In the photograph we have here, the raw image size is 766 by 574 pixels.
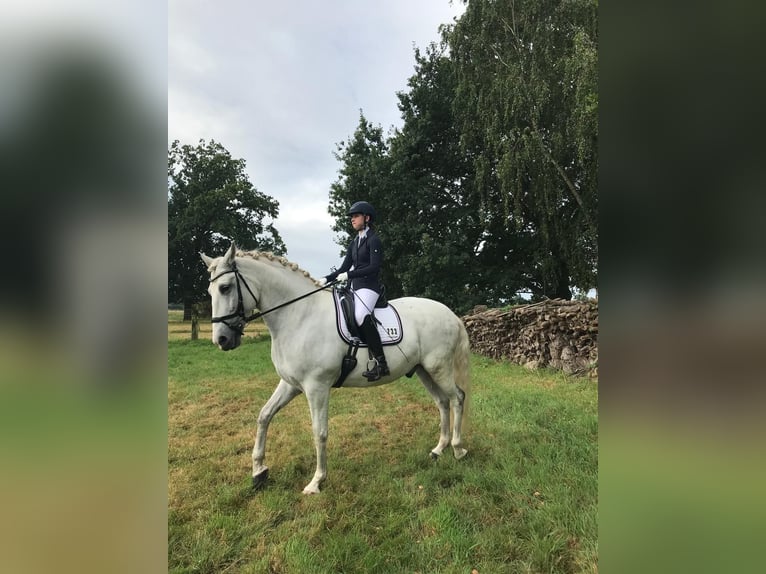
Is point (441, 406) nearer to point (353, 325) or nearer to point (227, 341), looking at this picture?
point (353, 325)

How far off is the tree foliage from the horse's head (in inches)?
455

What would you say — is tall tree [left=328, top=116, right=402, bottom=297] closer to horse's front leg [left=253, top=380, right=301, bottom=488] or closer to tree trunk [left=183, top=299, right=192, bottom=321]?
tree trunk [left=183, top=299, right=192, bottom=321]

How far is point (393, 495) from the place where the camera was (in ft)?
11.2

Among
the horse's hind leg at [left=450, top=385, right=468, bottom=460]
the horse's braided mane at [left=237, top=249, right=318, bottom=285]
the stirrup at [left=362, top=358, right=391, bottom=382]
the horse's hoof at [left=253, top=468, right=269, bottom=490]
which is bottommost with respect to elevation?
the horse's hoof at [left=253, top=468, right=269, bottom=490]

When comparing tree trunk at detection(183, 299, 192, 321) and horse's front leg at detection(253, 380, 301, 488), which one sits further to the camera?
tree trunk at detection(183, 299, 192, 321)

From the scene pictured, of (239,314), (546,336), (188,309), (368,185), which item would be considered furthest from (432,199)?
(239,314)

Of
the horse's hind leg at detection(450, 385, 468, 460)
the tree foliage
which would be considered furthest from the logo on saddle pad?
the tree foliage

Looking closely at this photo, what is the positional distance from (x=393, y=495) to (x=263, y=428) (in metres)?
1.49

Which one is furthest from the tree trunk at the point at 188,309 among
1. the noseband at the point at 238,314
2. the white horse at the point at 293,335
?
the noseband at the point at 238,314

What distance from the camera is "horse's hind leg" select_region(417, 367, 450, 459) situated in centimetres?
440
